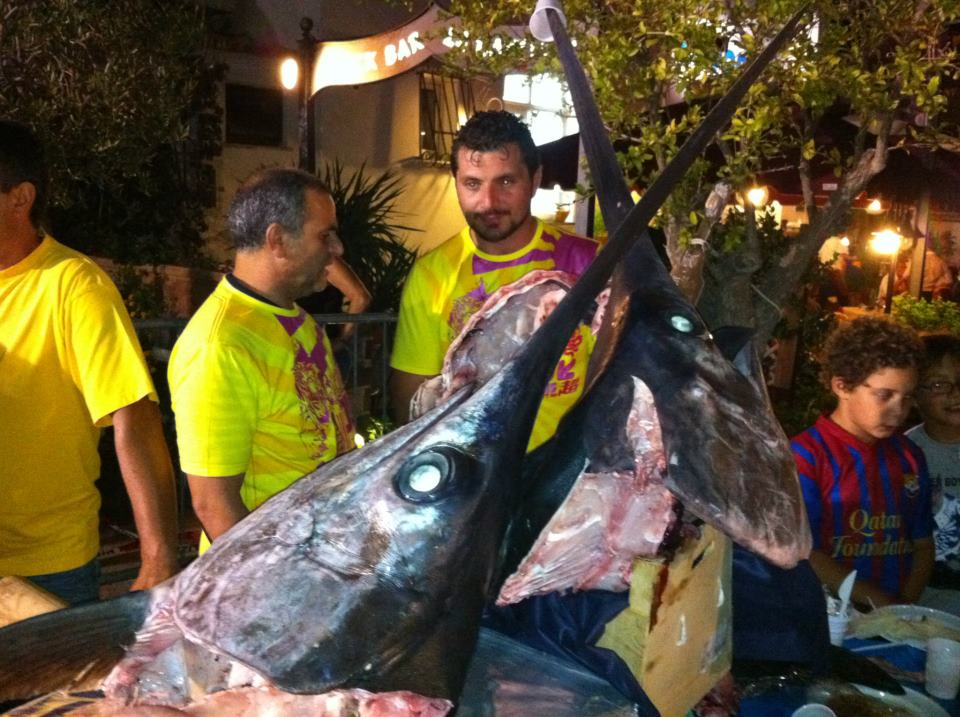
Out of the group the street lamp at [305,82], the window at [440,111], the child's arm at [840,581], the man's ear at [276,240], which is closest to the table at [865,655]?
the child's arm at [840,581]

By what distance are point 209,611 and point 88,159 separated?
6712 mm

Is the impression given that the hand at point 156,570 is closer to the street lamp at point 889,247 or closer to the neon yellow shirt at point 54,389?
the neon yellow shirt at point 54,389

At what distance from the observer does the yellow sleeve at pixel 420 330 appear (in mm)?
2727

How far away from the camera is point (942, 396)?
3.57 m

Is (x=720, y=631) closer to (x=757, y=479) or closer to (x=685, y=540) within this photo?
(x=685, y=540)

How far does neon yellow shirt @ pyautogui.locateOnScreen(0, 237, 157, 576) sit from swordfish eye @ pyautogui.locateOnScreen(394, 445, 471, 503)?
160 centimetres

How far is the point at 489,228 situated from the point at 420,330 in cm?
38

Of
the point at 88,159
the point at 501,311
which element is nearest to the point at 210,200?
the point at 88,159

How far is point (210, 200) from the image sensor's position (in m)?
10.5

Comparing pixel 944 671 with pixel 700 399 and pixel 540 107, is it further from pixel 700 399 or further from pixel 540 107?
pixel 540 107

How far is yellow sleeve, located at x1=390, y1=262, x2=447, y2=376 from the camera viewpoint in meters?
2.73

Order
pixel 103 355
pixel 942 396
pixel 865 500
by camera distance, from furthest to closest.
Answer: pixel 942 396 < pixel 865 500 < pixel 103 355

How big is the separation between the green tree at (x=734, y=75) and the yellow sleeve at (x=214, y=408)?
2200mm

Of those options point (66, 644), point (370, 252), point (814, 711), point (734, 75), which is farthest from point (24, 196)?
point (370, 252)
